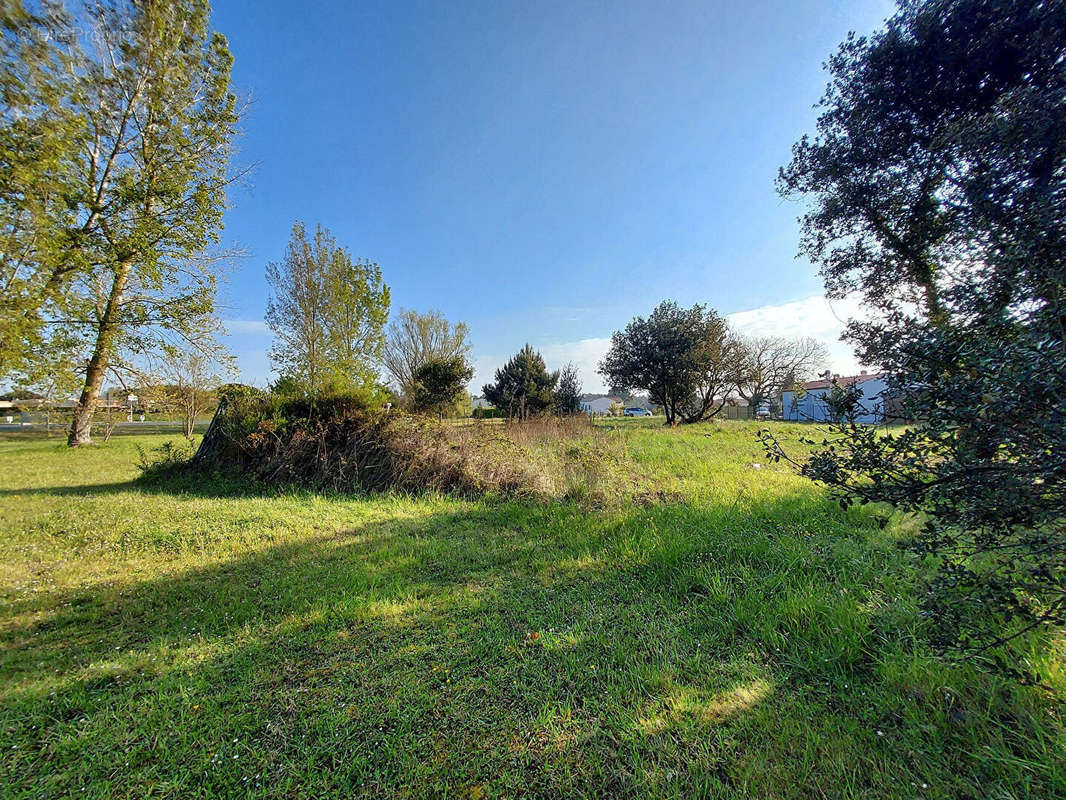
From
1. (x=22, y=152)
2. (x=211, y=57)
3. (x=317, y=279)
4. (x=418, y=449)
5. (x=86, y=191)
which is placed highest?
(x=211, y=57)

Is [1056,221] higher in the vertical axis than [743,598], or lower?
higher

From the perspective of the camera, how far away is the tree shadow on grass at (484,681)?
1312 mm

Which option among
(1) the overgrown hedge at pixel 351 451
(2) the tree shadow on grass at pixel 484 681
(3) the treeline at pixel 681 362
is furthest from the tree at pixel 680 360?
(2) the tree shadow on grass at pixel 484 681

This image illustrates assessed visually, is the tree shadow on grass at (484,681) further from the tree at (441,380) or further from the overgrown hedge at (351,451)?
the tree at (441,380)

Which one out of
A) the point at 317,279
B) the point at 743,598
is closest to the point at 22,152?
the point at 743,598

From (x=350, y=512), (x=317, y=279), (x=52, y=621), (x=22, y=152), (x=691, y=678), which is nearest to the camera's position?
(x=691, y=678)

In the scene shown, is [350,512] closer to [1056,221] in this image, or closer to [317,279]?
[1056,221]

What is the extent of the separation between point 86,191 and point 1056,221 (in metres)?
7.07

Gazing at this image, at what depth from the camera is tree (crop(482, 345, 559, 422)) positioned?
2114cm

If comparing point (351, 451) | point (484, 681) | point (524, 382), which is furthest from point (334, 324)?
point (524, 382)

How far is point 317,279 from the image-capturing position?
31.2 feet

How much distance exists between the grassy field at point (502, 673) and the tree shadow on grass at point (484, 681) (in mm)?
11

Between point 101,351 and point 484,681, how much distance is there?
6333 millimetres

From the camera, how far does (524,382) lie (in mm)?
22172
